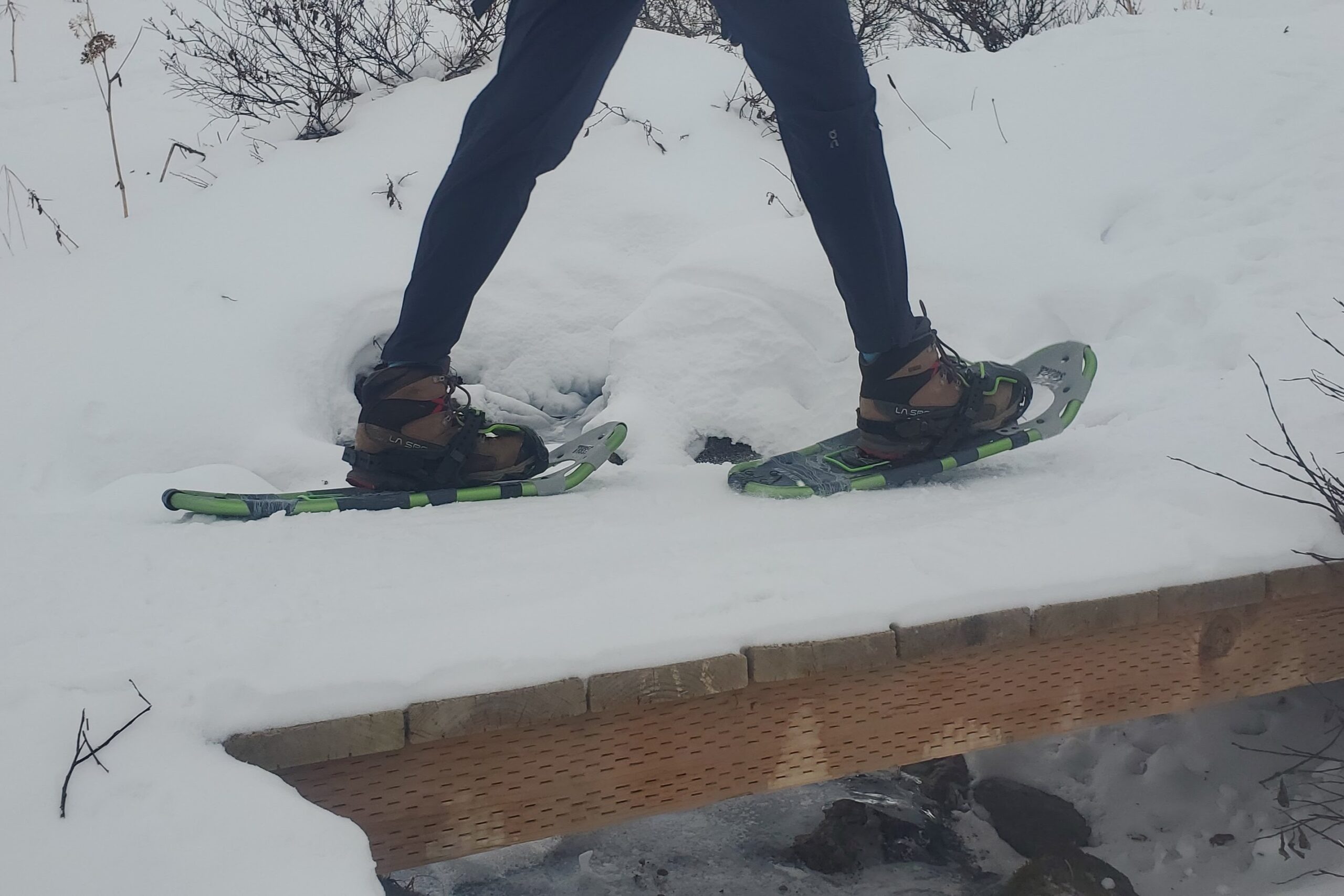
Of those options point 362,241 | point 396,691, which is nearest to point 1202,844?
point 396,691

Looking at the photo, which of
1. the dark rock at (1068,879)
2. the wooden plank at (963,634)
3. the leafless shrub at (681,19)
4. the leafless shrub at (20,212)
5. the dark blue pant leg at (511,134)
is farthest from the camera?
the leafless shrub at (681,19)

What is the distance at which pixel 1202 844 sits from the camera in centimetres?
190

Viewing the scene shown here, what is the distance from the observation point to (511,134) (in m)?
1.72

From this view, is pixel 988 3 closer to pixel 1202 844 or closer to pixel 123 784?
pixel 1202 844

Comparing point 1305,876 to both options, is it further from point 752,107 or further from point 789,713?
point 752,107

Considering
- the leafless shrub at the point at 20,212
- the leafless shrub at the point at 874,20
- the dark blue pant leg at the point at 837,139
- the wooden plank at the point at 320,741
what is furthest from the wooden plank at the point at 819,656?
the leafless shrub at the point at 874,20

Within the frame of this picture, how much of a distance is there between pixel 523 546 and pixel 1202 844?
1471mm

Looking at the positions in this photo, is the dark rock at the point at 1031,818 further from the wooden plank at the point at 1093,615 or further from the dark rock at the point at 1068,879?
the wooden plank at the point at 1093,615

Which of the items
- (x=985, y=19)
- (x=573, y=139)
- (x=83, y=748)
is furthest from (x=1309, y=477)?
(x=985, y=19)

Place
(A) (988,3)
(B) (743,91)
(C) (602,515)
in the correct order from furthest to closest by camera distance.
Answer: (A) (988,3) → (B) (743,91) → (C) (602,515)

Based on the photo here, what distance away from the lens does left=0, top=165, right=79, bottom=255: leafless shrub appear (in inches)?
139

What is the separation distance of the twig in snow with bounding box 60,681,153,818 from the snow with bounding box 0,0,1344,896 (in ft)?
0.04

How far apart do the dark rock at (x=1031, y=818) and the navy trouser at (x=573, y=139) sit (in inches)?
44.5

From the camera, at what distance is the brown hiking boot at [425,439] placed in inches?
73.4
